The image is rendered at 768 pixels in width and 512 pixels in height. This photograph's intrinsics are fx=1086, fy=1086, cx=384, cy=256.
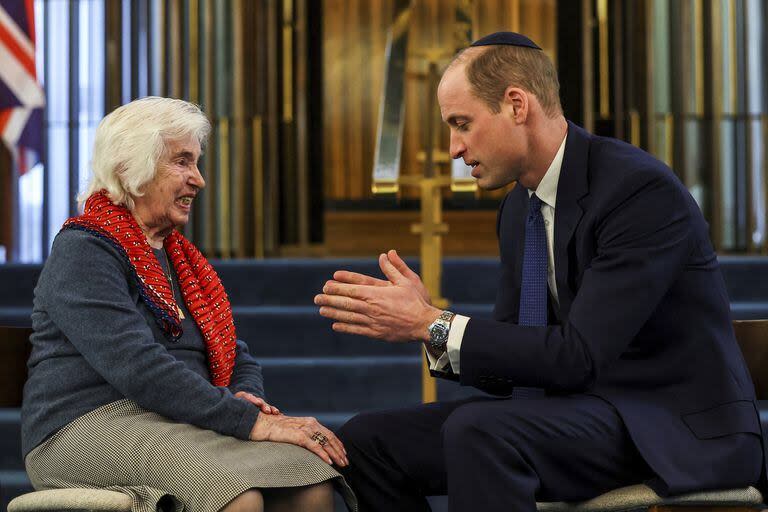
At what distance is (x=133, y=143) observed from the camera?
8.16 feet

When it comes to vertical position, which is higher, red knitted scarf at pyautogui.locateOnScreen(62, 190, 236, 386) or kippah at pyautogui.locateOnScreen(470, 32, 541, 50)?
kippah at pyautogui.locateOnScreen(470, 32, 541, 50)

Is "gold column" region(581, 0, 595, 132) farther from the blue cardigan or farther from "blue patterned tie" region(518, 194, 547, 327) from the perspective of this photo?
the blue cardigan

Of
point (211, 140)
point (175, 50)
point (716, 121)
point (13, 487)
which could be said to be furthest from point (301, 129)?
point (13, 487)

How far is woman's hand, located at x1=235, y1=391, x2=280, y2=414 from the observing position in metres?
2.47

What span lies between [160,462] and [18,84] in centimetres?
372

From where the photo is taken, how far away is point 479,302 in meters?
5.23

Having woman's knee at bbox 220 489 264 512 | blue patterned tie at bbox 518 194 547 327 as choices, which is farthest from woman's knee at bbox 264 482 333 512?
blue patterned tie at bbox 518 194 547 327

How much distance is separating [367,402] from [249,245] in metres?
2.57

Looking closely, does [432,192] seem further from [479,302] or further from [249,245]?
[249,245]

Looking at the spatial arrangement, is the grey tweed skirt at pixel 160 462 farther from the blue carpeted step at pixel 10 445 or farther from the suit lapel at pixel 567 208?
the blue carpeted step at pixel 10 445

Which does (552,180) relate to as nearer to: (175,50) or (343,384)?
(343,384)

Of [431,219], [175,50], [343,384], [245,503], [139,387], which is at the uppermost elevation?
[175,50]

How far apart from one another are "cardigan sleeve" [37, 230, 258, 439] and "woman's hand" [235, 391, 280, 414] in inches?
4.1

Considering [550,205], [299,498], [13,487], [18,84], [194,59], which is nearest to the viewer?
[299,498]
